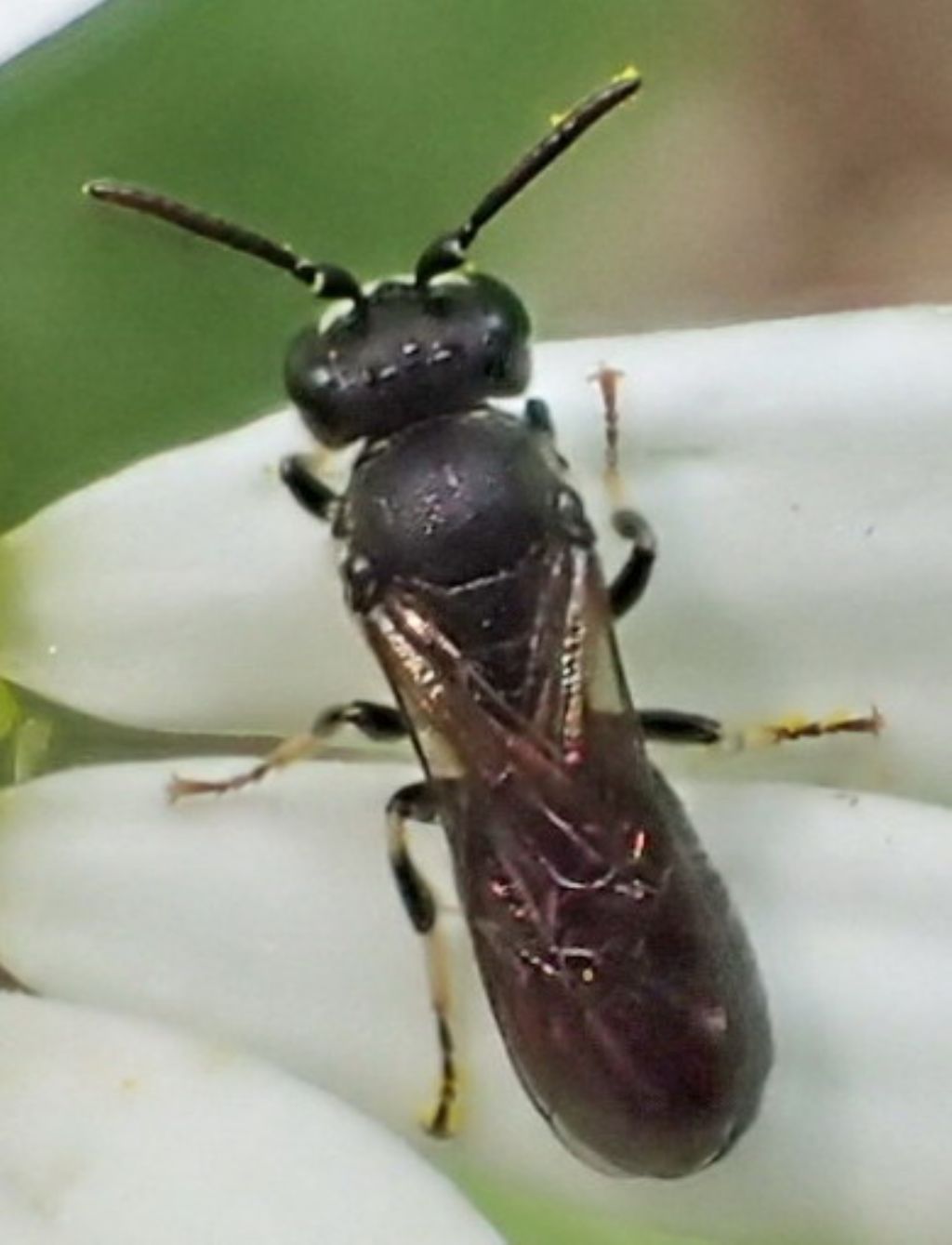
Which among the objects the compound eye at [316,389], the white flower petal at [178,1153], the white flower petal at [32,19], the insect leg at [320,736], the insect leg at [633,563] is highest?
the white flower petal at [32,19]

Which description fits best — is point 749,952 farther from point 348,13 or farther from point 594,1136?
point 348,13

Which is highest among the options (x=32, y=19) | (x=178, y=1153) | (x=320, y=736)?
(x=32, y=19)

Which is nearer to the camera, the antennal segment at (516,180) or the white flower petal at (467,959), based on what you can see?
the white flower petal at (467,959)

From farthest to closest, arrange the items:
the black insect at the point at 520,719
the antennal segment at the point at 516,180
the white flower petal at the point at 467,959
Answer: the antennal segment at the point at 516,180, the white flower petal at the point at 467,959, the black insect at the point at 520,719

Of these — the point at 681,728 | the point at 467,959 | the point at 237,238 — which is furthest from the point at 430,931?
the point at 237,238

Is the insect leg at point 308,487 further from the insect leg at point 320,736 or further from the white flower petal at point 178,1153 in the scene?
the white flower petal at point 178,1153

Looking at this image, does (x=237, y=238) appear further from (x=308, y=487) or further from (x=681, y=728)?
(x=681, y=728)

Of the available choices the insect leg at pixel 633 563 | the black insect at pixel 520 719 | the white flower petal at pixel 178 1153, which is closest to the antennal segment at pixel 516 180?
the black insect at pixel 520 719
